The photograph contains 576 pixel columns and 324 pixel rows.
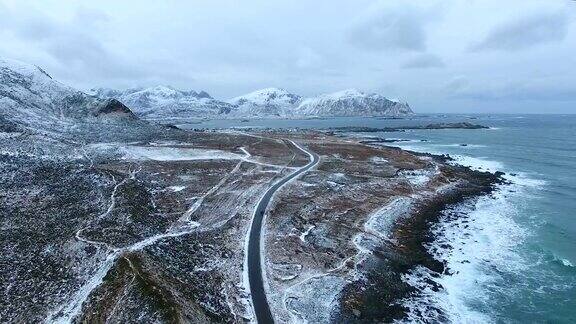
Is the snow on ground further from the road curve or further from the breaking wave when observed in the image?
the breaking wave

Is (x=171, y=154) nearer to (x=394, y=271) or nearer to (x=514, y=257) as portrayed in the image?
(x=394, y=271)

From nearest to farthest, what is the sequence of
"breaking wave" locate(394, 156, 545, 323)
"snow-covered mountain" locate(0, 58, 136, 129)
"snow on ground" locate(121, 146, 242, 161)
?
"breaking wave" locate(394, 156, 545, 323)
"snow on ground" locate(121, 146, 242, 161)
"snow-covered mountain" locate(0, 58, 136, 129)

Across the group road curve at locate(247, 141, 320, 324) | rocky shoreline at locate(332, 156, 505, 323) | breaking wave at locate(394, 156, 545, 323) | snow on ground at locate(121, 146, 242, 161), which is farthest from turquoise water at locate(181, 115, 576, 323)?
snow on ground at locate(121, 146, 242, 161)

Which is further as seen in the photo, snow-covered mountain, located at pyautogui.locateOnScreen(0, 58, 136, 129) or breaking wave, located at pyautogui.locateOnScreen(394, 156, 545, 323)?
snow-covered mountain, located at pyautogui.locateOnScreen(0, 58, 136, 129)

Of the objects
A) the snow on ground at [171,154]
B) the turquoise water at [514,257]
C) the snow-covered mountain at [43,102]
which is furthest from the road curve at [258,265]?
the snow-covered mountain at [43,102]

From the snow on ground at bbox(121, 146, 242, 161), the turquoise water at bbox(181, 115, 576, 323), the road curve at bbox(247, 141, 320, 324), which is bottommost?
the turquoise water at bbox(181, 115, 576, 323)

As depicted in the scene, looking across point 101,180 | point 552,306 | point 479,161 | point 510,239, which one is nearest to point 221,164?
point 101,180

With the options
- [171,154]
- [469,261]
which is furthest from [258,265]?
[171,154]

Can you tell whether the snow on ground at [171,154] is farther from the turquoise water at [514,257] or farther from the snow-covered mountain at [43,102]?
the turquoise water at [514,257]

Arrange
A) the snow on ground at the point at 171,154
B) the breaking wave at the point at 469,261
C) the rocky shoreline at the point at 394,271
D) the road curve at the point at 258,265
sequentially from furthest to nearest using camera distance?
the snow on ground at the point at 171,154
the breaking wave at the point at 469,261
the rocky shoreline at the point at 394,271
the road curve at the point at 258,265
